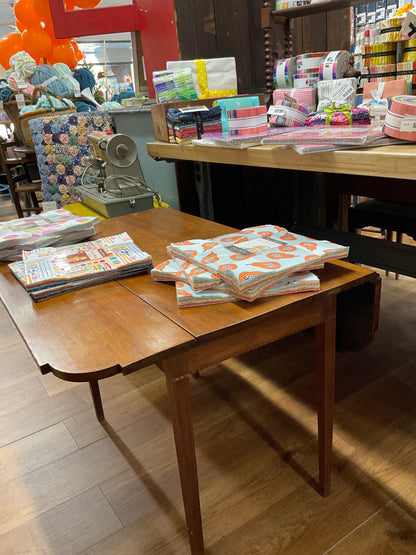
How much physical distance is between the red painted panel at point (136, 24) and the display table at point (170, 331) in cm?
207

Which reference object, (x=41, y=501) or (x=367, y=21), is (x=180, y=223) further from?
(x=367, y=21)

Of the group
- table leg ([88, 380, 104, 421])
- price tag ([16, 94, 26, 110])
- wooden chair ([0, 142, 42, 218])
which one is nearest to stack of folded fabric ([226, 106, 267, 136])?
table leg ([88, 380, 104, 421])

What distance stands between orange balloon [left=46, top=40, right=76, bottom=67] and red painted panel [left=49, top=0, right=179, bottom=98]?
2.41 meters

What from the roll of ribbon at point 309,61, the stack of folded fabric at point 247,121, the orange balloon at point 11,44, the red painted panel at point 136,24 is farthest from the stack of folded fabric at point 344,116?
the orange balloon at point 11,44

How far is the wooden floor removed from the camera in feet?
3.93

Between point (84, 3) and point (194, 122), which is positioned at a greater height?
point (84, 3)

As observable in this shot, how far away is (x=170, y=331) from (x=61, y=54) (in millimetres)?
5245

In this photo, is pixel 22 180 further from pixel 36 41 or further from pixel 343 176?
pixel 343 176

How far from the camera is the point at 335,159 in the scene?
1.21 m

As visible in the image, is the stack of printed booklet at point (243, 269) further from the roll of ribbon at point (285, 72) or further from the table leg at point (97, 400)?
the roll of ribbon at point (285, 72)

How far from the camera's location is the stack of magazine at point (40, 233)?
1341 millimetres

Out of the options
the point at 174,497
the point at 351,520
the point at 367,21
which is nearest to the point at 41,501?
the point at 174,497

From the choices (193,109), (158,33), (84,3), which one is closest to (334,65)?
(193,109)

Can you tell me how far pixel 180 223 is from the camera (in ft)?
5.27
